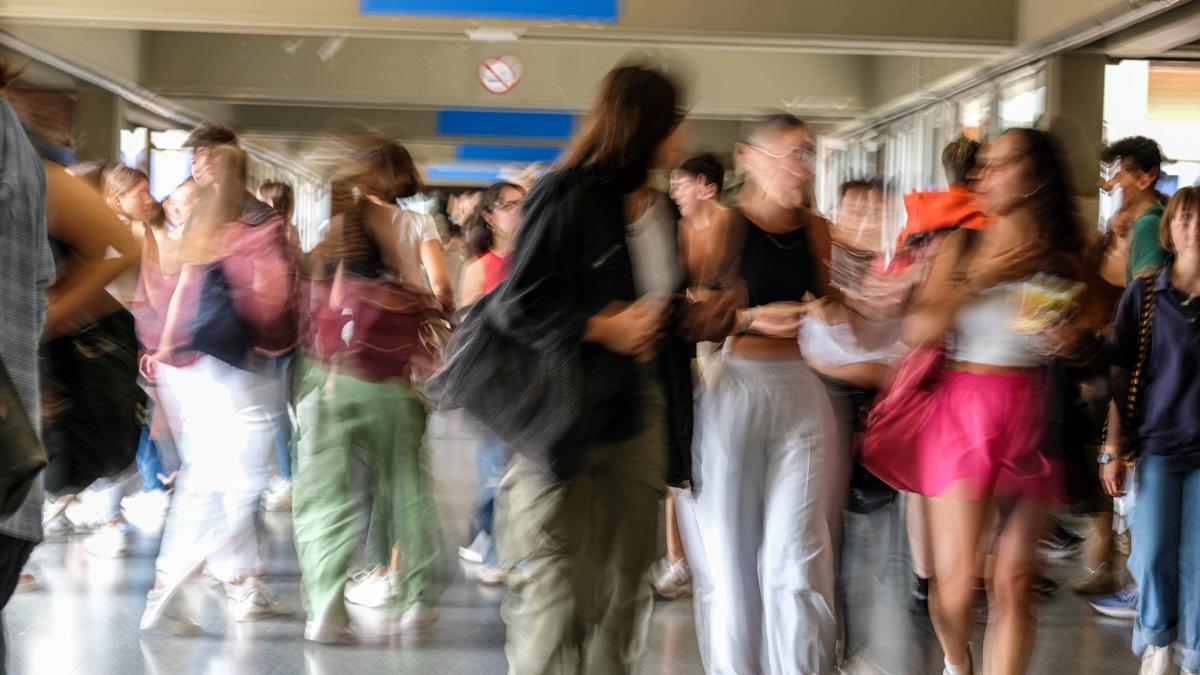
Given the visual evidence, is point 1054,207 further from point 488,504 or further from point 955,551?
point 488,504

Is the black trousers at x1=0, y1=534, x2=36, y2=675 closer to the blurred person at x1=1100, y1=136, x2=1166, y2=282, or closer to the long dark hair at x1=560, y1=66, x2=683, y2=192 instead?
the long dark hair at x1=560, y1=66, x2=683, y2=192

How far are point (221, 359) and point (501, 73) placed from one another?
23.7 ft

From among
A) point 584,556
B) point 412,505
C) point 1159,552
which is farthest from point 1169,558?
point 412,505

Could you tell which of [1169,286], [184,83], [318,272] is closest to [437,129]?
[184,83]

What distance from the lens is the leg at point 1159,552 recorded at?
4434 millimetres

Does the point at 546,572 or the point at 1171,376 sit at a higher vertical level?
the point at 1171,376

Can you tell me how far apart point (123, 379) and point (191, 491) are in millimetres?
2025

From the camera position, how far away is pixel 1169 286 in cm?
448

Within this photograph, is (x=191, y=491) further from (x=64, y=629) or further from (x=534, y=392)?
(x=534, y=392)

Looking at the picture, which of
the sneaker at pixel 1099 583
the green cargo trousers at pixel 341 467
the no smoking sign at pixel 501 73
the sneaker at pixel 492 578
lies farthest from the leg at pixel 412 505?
the no smoking sign at pixel 501 73

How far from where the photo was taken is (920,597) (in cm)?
579

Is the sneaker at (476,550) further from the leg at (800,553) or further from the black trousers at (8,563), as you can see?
the black trousers at (8,563)

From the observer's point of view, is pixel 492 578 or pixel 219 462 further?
pixel 492 578

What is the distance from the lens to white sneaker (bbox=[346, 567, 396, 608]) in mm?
5766
